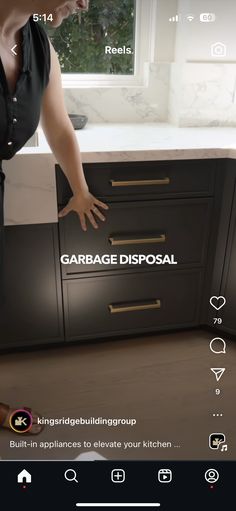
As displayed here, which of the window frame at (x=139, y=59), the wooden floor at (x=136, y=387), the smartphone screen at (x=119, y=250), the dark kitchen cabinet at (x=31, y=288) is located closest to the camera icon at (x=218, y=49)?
the smartphone screen at (x=119, y=250)

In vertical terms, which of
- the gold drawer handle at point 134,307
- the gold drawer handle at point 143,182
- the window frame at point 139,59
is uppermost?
the window frame at point 139,59

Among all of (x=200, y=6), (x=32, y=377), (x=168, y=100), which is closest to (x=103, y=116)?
(x=168, y=100)

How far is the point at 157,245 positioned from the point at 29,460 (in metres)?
0.65

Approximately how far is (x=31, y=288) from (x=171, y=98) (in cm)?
68

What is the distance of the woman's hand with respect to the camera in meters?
0.90

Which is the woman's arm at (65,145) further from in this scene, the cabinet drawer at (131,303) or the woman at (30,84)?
the cabinet drawer at (131,303)

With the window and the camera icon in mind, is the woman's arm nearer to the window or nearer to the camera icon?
the window

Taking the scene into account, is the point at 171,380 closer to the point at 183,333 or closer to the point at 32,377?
the point at 183,333

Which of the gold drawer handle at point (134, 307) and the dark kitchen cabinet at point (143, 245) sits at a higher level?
the dark kitchen cabinet at point (143, 245)

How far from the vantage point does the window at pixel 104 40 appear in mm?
652

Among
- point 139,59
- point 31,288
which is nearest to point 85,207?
point 31,288

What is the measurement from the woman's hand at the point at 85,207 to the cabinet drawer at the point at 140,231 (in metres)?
0.02
